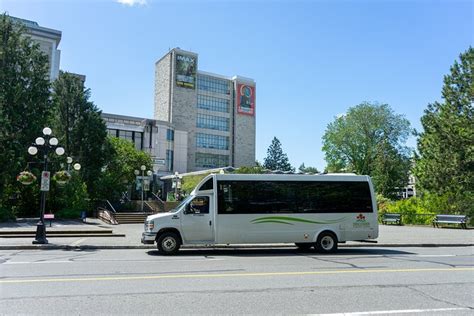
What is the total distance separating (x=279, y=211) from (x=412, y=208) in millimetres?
23600

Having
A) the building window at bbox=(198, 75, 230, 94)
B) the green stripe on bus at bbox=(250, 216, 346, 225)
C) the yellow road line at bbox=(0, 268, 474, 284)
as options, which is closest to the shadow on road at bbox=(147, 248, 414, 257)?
the green stripe on bus at bbox=(250, 216, 346, 225)

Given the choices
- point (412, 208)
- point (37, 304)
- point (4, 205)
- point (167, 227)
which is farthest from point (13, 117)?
point (412, 208)

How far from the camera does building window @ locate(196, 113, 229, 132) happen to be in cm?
9562

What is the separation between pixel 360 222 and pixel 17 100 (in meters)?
30.1

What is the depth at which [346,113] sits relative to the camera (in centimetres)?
7538

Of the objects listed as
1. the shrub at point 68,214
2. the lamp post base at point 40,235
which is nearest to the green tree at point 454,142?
the lamp post base at point 40,235

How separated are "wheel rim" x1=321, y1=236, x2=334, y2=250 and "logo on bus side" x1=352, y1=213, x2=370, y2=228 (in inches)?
45.1

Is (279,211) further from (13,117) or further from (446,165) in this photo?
(13,117)

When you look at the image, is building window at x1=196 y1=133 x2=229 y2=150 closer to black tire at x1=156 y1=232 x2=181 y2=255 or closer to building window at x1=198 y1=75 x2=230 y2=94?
building window at x1=198 y1=75 x2=230 y2=94

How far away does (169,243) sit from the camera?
14070 millimetres

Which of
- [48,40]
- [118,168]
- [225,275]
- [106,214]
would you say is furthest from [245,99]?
[225,275]

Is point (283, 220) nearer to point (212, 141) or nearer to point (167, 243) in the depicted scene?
point (167, 243)

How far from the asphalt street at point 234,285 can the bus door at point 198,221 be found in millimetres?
A: 1108

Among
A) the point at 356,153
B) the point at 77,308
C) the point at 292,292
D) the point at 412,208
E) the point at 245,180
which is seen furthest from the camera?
the point at 356,153
